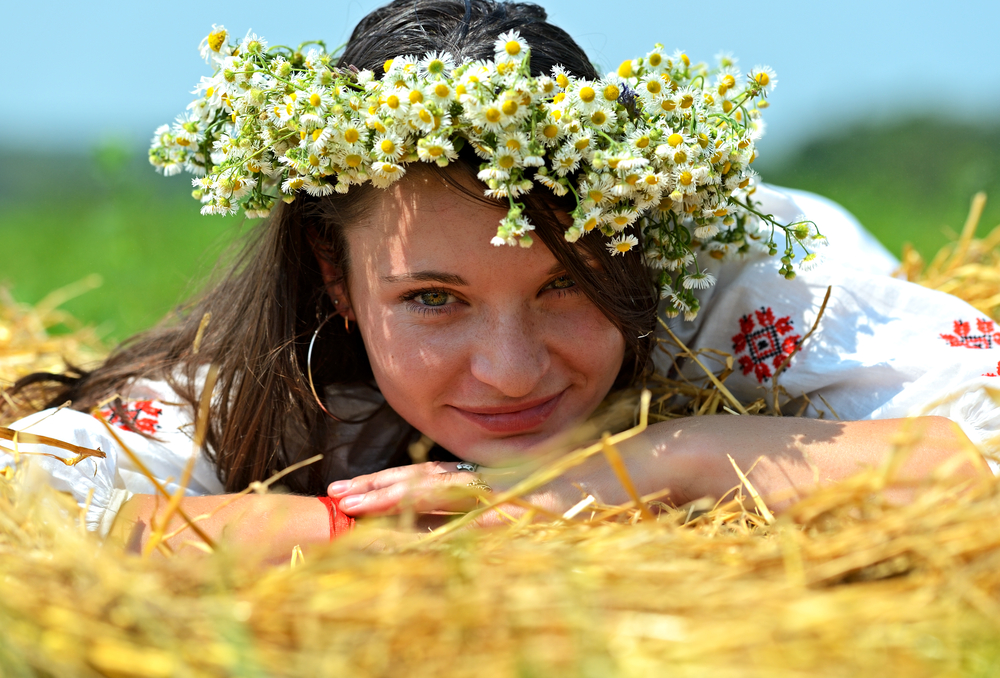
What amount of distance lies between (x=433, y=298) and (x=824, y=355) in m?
1.03

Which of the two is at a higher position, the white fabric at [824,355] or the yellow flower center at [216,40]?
the yellow flower center at [216,40]

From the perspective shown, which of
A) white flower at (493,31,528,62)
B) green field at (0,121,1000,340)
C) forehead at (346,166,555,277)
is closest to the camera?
white flower at (493,31,528,62)

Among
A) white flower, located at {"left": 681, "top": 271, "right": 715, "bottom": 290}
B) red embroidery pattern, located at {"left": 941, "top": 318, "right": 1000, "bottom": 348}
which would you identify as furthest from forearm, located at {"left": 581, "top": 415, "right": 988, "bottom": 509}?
red embroidery pattern, located at {"left": 941, "top": 318, "right": 1000, "bottom": 348}

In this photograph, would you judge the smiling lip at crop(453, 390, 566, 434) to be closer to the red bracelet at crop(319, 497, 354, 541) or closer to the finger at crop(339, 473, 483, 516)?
the finger at crop(339, 473, 483, 516)

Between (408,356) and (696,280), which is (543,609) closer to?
(408,356)

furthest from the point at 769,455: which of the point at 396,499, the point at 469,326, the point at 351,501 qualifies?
the point at 351,501

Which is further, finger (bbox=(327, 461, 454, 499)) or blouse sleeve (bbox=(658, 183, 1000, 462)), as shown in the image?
blouse sleeve (bbox=(658, 183, 1000, 462))

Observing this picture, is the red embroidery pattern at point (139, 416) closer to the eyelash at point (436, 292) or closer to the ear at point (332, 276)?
the ear at point (332, 276)

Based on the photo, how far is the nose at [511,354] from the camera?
180 centimetres

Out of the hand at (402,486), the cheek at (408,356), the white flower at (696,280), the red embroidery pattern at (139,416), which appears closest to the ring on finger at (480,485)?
the hand at (402,486)

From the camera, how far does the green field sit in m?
5.61

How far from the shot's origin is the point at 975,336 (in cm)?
224

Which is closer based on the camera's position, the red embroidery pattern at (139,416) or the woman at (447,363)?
the woman at (447,363)

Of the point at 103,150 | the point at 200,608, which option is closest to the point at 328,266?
the point at 200,608
